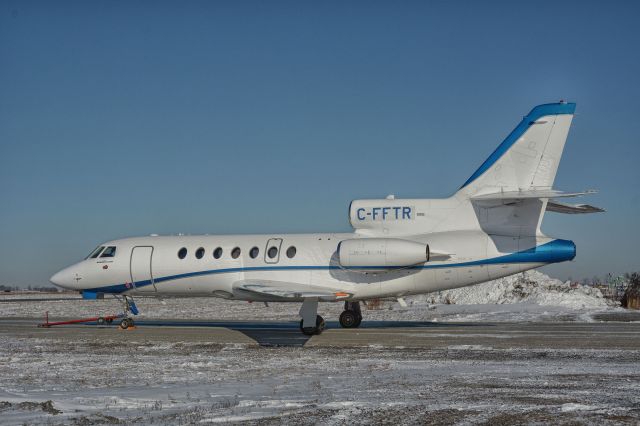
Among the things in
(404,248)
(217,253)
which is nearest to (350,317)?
(404,248)

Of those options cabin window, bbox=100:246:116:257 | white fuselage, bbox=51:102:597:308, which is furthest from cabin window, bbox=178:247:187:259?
cabin window, bbox=100:246:116:257

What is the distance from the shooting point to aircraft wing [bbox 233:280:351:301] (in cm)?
2012

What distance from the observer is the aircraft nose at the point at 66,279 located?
978 inches

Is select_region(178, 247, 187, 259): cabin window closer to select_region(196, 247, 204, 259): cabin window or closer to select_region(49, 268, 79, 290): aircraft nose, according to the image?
select_region(196, 247, 204, 259): cabin window

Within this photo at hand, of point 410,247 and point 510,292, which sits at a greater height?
point 410,247

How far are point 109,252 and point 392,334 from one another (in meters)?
11.0

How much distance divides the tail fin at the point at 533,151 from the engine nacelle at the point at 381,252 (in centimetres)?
284

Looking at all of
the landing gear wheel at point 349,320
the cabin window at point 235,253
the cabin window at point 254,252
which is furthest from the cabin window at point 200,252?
the landing gear wheel at point 349,320

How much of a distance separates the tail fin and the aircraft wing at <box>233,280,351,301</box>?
5.70m

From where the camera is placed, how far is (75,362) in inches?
579

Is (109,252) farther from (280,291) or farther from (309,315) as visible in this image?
(309,315)

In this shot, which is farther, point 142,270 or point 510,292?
point 510,292

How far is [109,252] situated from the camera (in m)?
24.8

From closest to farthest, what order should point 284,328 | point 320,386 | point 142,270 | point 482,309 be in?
point 320,386 < point 142,270 < point 284,328 < point 482,309
